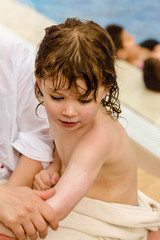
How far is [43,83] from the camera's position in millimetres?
1137

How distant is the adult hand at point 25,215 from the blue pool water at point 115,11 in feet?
15.6

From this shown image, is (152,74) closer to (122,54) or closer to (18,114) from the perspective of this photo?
(122,54)

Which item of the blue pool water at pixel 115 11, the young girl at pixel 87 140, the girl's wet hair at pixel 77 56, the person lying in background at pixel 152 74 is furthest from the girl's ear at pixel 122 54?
the girl's wet hair at pixel 77 56

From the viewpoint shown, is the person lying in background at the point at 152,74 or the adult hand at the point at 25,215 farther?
the person lying in background at the point at 152,74

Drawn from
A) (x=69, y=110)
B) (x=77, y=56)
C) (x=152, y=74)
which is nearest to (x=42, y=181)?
(x=69, y=110)

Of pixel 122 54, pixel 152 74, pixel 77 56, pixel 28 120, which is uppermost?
pixel 122 54

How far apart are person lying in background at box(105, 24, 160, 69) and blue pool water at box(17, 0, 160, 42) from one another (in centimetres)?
100

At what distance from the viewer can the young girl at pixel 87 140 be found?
3.47ft

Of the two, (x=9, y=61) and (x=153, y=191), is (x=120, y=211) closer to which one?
(x=153, y=191)

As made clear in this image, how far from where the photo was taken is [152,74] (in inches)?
143

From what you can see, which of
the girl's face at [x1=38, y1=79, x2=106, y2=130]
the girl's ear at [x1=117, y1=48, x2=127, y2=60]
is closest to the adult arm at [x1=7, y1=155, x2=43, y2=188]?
the girl's face at [x1=38, y1=79, x2=106, y2=130]

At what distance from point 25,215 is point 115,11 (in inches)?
221

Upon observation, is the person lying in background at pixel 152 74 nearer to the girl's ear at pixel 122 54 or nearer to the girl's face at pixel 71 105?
the girl's ear at pixel 122 54

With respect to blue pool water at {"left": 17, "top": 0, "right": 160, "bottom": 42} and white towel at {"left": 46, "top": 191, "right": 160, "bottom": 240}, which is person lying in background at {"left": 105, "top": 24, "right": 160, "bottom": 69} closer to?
blue pool water at {"left": 17, "top": 0, "right": 160, "bottom": 42}
